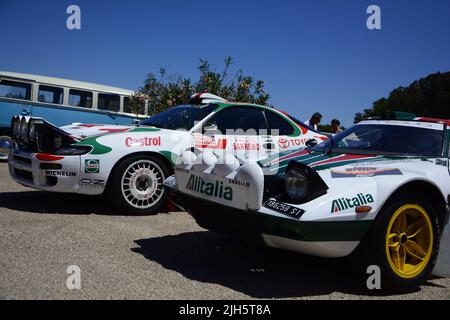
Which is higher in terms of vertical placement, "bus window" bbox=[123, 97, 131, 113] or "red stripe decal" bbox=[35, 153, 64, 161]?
"bus window" bbox=[123, 97, 131, 113]

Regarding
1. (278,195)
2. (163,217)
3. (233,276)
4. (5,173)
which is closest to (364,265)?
(278,195)

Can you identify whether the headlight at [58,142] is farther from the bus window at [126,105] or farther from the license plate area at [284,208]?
the bus window at [126,105]

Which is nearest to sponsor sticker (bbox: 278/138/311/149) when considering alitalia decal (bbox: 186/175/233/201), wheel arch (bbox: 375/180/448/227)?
alitalia decal (bbox: 186/175/233/201)

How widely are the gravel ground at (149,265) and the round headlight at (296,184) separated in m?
0.67

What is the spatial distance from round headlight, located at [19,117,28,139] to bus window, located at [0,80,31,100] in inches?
246

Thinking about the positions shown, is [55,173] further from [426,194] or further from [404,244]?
[426,194]

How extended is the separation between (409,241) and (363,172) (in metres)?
0.63

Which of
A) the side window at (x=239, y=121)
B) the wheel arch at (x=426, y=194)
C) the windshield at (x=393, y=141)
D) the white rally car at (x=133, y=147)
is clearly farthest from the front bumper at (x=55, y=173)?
the wheel arch at (x=426, y=194)

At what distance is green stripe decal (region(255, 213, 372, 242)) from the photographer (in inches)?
106

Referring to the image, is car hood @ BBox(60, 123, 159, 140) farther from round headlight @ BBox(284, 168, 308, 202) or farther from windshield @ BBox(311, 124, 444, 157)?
round headlight @ BBox(284, 168, 308, 202)

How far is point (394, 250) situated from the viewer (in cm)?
303

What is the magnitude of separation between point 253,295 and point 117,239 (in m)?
1.65

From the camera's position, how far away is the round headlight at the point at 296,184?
2.83 m

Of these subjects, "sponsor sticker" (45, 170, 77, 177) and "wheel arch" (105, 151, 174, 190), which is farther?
"wheel arch" (105, 151, 174, 190)
